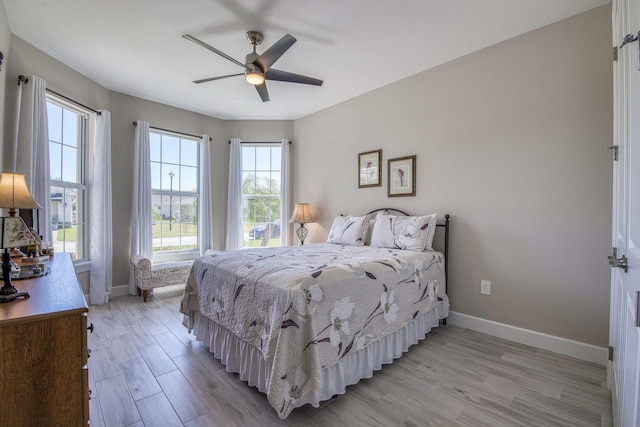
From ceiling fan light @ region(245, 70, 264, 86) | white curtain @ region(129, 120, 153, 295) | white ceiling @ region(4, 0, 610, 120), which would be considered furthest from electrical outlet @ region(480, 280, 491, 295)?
white curtain @ region(129, 120, 153, 295)

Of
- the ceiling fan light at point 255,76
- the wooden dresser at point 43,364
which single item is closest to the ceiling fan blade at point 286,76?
the ceiling fan light at point 255,76

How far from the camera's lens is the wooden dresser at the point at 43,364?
0.91 meters

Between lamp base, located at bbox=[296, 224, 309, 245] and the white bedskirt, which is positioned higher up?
lamp base, located at bbox=[296, 224, 309, 245]

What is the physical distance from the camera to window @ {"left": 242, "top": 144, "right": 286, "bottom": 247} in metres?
5.05

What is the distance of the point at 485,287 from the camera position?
9.08ft

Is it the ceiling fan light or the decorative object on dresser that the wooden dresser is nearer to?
the ceiling fan light

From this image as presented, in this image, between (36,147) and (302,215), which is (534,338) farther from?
(36,147)

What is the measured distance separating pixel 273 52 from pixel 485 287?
2857 millimetres

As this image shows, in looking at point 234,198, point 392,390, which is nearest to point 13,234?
point 392,390

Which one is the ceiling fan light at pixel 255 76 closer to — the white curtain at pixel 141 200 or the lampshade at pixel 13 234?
the lampshade at pixel 13 234

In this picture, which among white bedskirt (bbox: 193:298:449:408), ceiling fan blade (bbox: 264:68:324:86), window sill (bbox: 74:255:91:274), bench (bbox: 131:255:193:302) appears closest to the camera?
white bedskirt (bbox: 193:298:449:408)

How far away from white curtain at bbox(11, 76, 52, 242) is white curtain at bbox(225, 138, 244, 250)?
2.31 meters

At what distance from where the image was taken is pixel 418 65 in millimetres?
3113

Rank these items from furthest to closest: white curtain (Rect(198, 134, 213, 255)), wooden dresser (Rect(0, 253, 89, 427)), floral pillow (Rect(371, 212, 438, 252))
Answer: white curtain (Rect(198, 134, 213, 255)), floral pillow (Rect(371, 212, 438, 252)), wooden dresser (Rect(0, 253, 89, 427))
